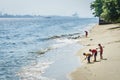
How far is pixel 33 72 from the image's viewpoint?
30047 millimetres

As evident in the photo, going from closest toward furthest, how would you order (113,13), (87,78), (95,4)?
(87,78), (113,13), (95,4)

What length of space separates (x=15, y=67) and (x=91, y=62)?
9548 millimetres

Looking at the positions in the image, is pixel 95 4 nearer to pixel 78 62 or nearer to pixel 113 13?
pixel 113 13

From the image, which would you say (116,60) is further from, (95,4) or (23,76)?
(95,4)

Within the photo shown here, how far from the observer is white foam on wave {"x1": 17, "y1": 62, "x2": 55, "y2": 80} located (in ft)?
90.3

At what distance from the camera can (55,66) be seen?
3281 cm

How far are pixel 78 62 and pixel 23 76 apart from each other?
26.8ft

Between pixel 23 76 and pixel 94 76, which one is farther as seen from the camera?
pixel 23 76

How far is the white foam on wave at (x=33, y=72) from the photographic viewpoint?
2753 cm

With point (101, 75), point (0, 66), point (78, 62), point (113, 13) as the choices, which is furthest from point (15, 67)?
point (113, 13)

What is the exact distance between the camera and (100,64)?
29.1 meters

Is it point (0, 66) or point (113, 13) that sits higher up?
point (113, 13)

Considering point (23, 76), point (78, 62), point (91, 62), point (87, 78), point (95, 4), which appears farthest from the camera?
point (95, 4)

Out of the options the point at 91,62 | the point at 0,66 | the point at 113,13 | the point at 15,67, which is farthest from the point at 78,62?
the point at 113,13
